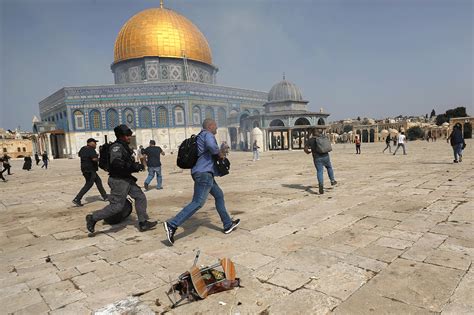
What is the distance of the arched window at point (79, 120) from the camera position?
34.8m

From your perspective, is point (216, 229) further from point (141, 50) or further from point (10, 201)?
point (141, 50)

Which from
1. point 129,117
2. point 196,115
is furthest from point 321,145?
point 129,117

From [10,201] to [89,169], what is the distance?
3194mm

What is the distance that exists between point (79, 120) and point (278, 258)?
37.7 meters

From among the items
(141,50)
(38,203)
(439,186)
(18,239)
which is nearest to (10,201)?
(38,203)

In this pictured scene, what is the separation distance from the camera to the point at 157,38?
39562mm

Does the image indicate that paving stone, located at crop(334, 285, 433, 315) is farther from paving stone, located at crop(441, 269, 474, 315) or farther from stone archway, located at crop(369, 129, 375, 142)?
stone archway, located at crop(369, 129, 375, 142)

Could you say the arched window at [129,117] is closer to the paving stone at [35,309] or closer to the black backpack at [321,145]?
the black backpack at [321,145]

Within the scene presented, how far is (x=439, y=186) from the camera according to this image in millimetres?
6543

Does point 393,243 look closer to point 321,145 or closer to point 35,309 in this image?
point 321,145

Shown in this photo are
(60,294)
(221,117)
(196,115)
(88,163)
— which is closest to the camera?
(60,294)

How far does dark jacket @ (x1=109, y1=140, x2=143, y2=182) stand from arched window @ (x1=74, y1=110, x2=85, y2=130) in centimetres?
3530

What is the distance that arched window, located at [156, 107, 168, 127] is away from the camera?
36619 mm

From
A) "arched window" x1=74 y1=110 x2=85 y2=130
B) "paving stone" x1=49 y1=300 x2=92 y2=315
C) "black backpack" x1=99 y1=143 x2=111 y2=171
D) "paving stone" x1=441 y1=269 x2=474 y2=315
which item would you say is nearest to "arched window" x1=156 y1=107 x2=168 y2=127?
"arched window" x1=74 y1=110 x2=85 y2=130
